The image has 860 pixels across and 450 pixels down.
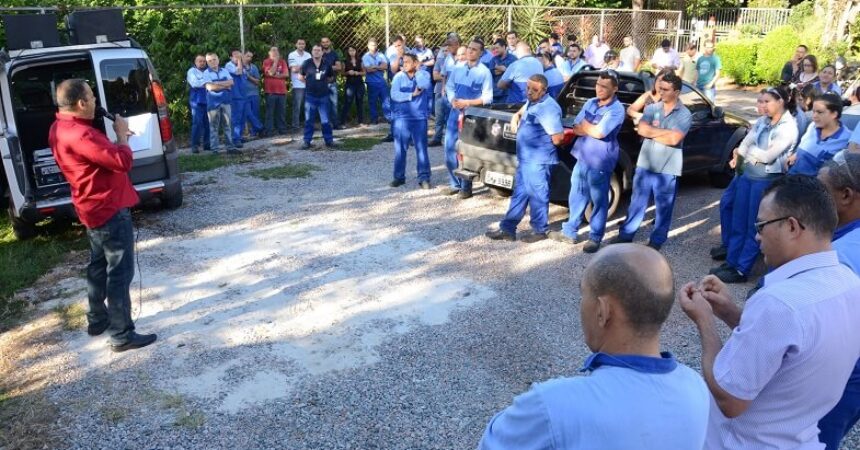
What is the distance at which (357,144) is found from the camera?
12156 millimetres

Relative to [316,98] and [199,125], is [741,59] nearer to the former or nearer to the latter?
[316,98]

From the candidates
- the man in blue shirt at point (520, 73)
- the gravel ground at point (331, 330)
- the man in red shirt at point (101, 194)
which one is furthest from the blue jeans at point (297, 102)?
the man in red shirt at point (101, 194)

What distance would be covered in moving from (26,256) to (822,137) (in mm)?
7346

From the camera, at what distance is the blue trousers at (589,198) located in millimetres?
6715

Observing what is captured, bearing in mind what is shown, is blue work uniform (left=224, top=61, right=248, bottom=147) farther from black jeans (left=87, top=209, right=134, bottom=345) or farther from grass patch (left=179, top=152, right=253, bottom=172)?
black jeans (left=87, top=209, right=134, bottom=345)

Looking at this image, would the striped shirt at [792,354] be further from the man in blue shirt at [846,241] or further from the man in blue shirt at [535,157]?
the man in blue shirt at [535,157]

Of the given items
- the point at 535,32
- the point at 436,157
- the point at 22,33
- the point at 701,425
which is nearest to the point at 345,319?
the point at 701,425

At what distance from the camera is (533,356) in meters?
4.72

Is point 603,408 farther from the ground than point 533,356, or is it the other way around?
point 603,408

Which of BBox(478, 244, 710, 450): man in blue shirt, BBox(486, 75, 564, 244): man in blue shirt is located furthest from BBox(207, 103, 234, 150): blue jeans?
BBox(478, 244, 710, 450): man in blue shirt

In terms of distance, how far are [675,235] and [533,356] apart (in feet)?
11.4

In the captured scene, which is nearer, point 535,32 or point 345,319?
point 345,319

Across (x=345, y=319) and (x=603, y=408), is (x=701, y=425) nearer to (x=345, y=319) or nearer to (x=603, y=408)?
(x=603, y=408)

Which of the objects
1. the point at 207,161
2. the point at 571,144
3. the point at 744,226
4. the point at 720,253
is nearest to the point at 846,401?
the point at 744,226
